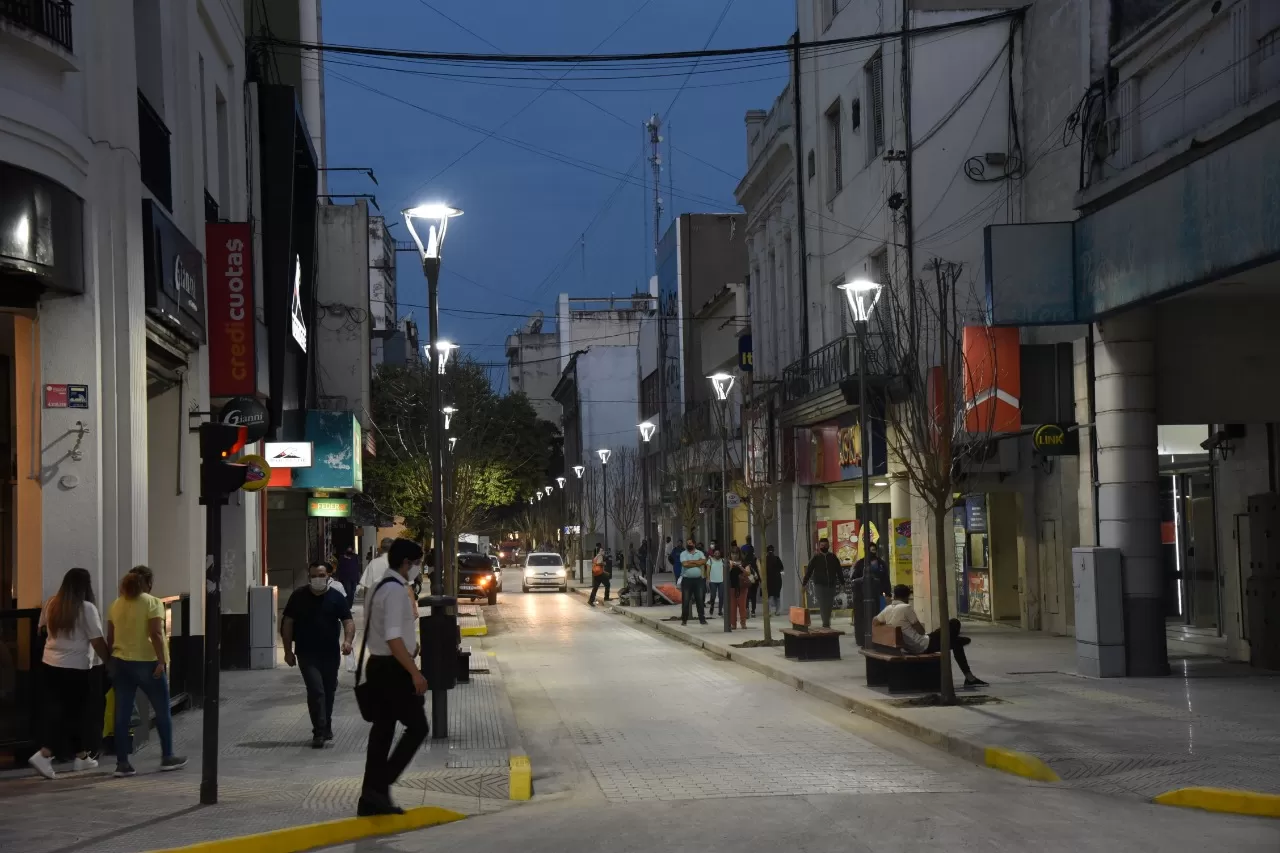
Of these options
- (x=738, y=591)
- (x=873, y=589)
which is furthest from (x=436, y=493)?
(x=738, y=591)

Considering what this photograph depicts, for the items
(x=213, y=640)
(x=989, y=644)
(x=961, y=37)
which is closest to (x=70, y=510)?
(x=213, y=640)

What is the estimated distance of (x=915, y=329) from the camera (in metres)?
20.3

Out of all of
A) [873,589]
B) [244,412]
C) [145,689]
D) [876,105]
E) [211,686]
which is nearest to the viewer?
[211,686]

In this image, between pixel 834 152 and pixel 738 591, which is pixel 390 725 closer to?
pixel 738 591

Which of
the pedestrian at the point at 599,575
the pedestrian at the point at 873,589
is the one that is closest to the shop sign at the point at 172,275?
the pedestrian at the point at 873,589

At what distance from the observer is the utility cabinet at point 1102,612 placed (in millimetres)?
18656

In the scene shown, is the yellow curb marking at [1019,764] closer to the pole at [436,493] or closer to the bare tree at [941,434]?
the bare tree at [941,434]

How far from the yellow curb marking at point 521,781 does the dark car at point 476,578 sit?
3693 cm

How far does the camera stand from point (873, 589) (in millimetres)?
27297

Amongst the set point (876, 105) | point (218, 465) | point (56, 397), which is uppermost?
point (876, 105)

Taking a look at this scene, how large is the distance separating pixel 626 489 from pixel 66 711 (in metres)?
63.3

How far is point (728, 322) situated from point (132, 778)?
39072mm

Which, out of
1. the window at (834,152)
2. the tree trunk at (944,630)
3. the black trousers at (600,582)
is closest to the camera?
the tree trunk at (944,630)

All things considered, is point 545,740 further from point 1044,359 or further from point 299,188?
point 299,188
